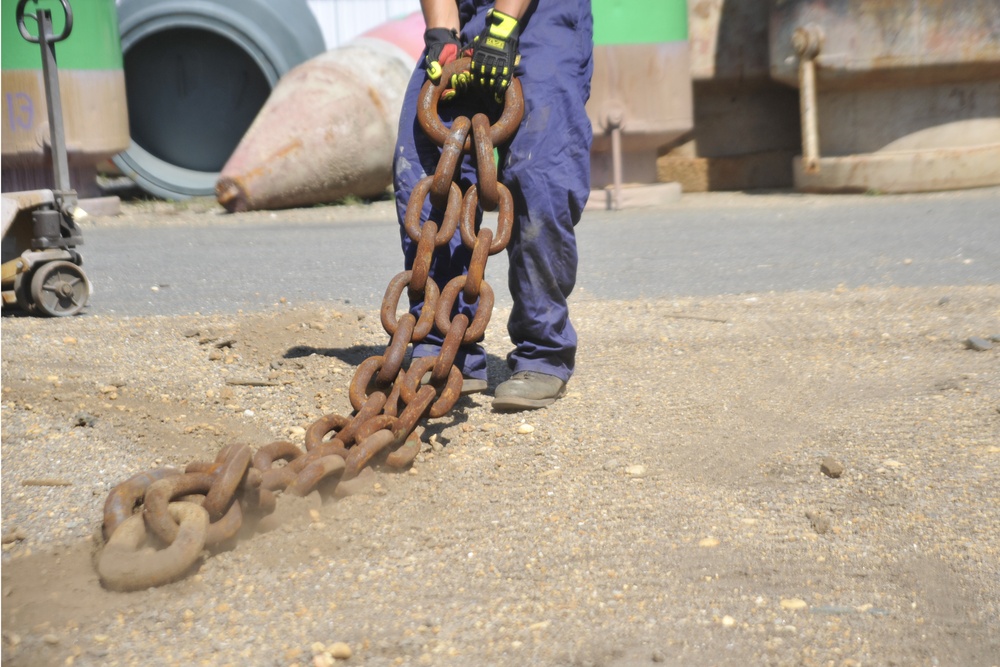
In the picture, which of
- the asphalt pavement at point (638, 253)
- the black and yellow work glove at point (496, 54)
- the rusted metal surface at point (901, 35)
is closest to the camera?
the black and yellow work glove at point (496, 54)

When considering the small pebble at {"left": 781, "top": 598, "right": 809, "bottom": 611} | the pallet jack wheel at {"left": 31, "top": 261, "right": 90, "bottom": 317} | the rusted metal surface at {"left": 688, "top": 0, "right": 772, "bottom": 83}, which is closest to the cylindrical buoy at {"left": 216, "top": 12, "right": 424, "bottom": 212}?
the rusted metal surface at {"left": 688, "top": 0, "right": 772, "bottom": 83}

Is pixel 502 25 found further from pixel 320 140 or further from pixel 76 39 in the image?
pixel 76 39

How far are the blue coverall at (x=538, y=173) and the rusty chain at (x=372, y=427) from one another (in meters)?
0.09

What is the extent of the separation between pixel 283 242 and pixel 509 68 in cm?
359

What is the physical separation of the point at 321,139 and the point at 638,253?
9.92 ft

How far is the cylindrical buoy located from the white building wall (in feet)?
9.55

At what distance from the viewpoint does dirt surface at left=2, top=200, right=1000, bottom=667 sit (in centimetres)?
162

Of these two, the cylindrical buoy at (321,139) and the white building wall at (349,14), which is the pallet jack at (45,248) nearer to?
the cylindrical buoy at (321,139)

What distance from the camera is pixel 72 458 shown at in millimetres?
2260

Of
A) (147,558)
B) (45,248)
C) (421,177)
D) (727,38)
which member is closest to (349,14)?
(727,38)

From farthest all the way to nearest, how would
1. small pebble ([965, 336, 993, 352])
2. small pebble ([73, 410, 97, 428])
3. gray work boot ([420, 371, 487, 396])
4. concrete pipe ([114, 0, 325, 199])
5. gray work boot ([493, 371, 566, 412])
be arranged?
concrete pipe ([114, 0, 325, 199]) < small pebble ([965, 336, 993, 352]) < gray work boot ([420, 371, 487, 396]) < gray work boot ([493, 371, 566, 412]) < small pebble ([73, 410, 97, 428])

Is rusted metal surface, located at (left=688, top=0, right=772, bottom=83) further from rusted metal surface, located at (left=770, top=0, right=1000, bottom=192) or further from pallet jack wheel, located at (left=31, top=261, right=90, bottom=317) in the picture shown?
pallet jack wheel, located at (left=31, top=261, right=90, bottom=317)

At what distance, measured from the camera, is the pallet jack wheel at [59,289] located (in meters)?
3.68

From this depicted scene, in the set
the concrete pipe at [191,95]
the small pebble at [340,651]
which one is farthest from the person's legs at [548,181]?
the concrete pipe at [191,95]
